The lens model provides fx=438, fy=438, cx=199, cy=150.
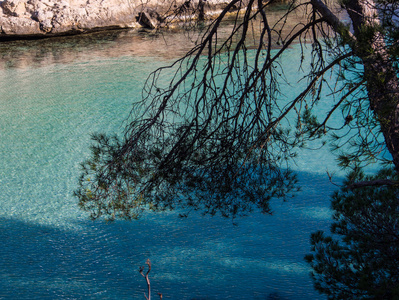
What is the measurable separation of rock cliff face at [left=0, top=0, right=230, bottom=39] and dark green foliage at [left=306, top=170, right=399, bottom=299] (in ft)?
27.8

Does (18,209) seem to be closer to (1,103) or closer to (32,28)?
(1,103)

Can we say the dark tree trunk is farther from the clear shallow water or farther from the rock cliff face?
the rock cliff face

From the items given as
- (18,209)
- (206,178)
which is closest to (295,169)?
(206,178)

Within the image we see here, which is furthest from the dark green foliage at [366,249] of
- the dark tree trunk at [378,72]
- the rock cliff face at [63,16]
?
the rock cliff face at [63,16]

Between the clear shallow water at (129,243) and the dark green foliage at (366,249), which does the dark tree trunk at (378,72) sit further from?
the clear shallow water at (129,243)

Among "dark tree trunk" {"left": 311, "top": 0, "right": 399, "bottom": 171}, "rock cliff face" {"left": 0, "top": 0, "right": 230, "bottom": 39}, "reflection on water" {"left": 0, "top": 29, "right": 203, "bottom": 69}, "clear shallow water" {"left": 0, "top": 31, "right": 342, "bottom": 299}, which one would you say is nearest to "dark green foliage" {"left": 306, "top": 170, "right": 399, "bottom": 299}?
"dark tree trunk" {"left": 311, "top": 0, "right": 399, "bottom": 171}

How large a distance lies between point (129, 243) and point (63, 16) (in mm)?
8280

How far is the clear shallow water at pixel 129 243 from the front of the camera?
9.88ft

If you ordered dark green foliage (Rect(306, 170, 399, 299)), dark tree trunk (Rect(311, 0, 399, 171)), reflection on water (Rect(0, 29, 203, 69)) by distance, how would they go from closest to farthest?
dark tree trunk (Rect(311, 0, 399, 171)) < dark green foliage (Rect(306, 170, 399, 299)) < reflection on water (Rect(0, 29, 203, 69))

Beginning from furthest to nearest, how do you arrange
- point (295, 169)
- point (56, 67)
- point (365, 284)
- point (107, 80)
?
point (56, 67) < point (107, 80) < point (295, 169) < point (365, 284)

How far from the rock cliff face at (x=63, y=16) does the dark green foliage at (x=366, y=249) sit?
8484 mm

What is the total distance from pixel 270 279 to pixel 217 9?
9774 millimetres

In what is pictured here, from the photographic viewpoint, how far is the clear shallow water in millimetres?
3012

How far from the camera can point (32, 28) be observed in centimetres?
1019
